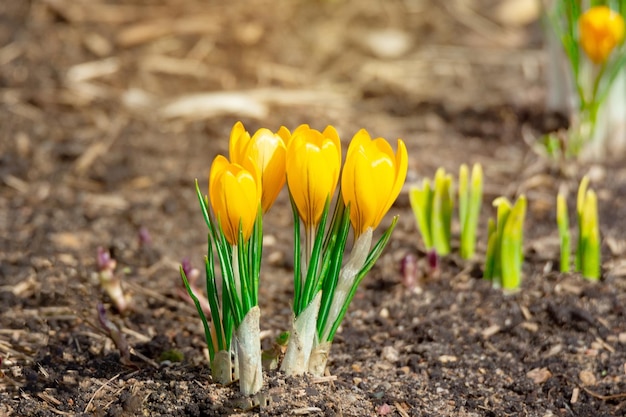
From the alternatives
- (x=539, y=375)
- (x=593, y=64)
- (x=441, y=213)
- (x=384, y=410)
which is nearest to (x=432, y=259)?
(x=441, y=213)

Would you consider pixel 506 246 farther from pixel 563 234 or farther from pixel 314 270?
pixel 314 270

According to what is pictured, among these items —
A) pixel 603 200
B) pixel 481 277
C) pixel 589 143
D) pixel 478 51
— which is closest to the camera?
pixel 481 277

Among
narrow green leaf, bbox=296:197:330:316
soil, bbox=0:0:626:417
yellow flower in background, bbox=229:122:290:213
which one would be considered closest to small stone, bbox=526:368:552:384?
soil, bbox=0:0:626:417

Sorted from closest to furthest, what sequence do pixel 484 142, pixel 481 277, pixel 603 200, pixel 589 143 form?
1. pixel 481 277
2. pixel 603 200
3. pixel 589 143
4. pixel 484 142

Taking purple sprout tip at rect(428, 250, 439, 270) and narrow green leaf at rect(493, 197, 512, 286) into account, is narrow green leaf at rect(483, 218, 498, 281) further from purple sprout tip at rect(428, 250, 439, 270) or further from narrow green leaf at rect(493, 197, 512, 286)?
purple sprout tip at rect(428, 250, 439, 270)

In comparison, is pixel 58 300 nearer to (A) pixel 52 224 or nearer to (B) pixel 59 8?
(A) pixel 52 224

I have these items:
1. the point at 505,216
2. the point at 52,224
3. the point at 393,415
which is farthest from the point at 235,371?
the point at 52,224

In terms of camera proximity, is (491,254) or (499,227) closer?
(499,227)
